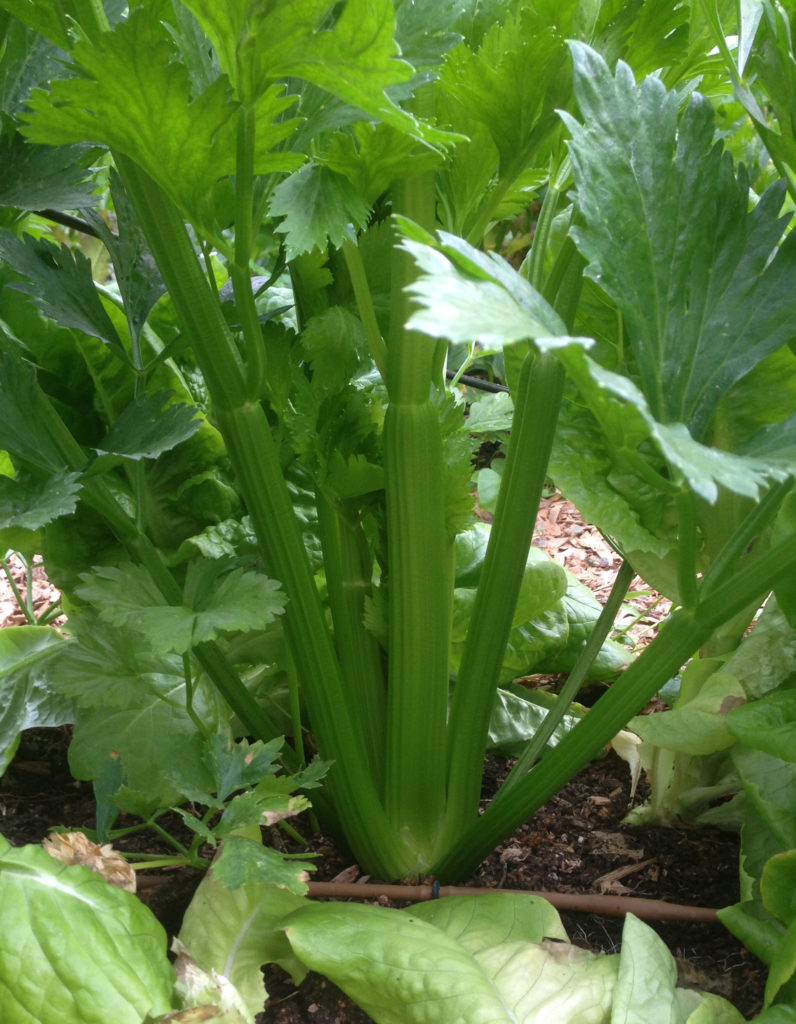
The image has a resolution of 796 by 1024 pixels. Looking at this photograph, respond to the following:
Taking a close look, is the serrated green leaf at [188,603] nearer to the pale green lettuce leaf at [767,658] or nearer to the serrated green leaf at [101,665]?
the serrated green leaf at [101,665]

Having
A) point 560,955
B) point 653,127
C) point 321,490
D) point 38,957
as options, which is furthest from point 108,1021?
point 653,127

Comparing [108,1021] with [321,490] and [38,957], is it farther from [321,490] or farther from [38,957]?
[321,490]

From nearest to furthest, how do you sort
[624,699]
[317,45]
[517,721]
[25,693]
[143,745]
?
[317,45] → [624,699] → [143,745] → [25,693] → [517,721]

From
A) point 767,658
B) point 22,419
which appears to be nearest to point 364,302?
point 22,419

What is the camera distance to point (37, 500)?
2.46 ft

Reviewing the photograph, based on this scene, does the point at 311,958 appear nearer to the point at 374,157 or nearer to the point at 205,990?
the point at 205,990

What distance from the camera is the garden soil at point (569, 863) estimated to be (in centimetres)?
79

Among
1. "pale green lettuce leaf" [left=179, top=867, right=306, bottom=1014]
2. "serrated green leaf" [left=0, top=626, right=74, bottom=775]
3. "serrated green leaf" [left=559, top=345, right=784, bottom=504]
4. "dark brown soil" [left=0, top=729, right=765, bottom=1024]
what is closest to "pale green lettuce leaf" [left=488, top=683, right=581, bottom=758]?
"dark brown soil" [left=0, top=729, right=765, bottom=1024]

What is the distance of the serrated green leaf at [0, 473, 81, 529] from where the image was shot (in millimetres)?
710

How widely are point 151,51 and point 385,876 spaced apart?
2.38 ft

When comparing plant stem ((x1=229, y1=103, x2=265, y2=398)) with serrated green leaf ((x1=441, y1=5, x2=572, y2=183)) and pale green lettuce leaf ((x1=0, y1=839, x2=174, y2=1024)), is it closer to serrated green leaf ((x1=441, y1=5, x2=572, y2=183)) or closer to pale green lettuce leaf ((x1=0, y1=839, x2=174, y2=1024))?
serrated green leaf ((x1=441, y1=5, x2=572, y2=183))

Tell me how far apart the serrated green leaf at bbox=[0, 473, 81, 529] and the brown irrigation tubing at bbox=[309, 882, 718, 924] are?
396mm

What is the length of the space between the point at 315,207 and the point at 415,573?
323mm

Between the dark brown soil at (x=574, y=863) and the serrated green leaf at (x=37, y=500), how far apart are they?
36cm
